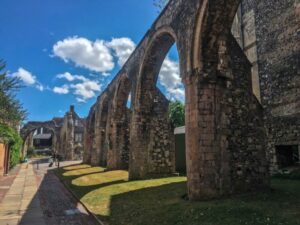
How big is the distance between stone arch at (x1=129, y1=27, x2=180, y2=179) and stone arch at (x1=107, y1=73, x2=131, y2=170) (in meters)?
4.23

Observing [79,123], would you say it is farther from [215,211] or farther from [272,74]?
[215,211]

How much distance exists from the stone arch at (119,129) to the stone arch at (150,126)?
4232mm

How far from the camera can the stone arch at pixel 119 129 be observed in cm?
1877

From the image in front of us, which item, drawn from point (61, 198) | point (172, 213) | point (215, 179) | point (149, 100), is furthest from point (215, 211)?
point (149, 100)

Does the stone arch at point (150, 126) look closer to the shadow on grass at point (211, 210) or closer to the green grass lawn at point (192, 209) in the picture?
the green grass lawn at point (192, 209)

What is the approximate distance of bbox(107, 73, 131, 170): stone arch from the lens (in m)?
18.8

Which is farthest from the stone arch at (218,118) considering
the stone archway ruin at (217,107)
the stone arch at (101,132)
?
the stone arch at (101,132)

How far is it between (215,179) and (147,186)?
3.85 m

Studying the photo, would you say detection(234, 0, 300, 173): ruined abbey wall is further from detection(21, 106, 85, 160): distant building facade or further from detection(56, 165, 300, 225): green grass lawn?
detection(21, 106, 85, 160): distant building facade

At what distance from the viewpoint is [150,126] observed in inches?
561

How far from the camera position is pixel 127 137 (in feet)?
63.0

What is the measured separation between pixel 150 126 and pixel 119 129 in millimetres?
5361

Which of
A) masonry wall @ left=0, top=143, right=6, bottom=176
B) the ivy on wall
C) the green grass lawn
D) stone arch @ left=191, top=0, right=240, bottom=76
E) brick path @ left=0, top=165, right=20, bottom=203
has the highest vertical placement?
stone arch @ left=191, top=0, right=240, bottom=76

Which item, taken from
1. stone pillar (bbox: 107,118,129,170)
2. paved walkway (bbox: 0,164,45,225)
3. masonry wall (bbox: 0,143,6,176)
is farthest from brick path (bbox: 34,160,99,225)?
masonry wall (bbox: 0,143,6,176)
